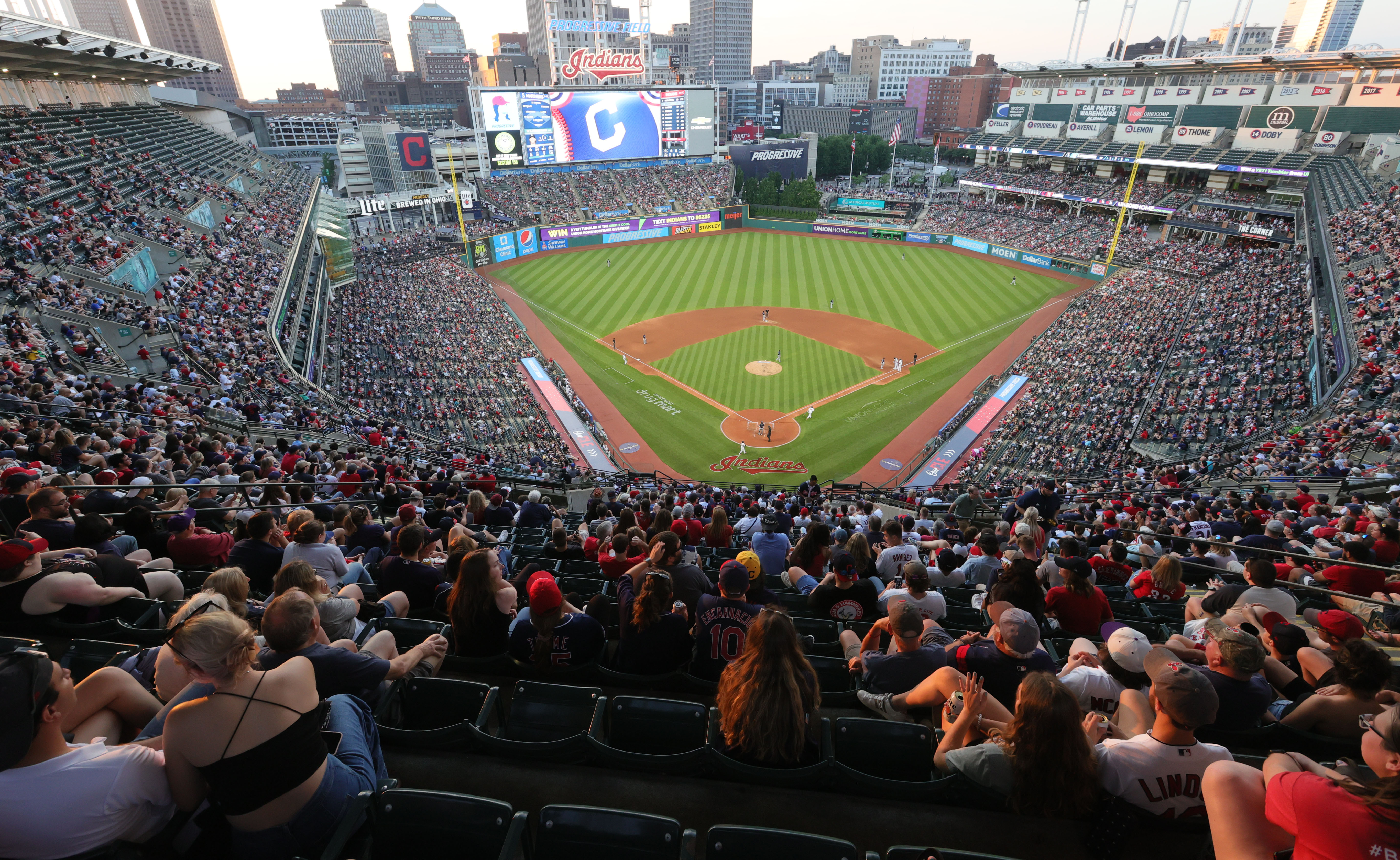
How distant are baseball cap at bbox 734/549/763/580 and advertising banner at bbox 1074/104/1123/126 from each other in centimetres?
7301

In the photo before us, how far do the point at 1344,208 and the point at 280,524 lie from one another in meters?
50.2

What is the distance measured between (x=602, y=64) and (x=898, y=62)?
309 ft

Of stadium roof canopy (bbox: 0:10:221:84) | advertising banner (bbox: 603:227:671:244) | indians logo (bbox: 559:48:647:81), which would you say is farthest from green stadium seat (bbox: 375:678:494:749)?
indians logo (bbox: 559:48:647:81)

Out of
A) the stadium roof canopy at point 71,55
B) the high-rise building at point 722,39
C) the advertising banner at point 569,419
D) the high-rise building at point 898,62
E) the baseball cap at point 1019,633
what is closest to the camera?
the baseball cap at point 1019,633

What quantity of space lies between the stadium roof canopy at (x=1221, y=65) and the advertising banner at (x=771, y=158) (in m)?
23.0

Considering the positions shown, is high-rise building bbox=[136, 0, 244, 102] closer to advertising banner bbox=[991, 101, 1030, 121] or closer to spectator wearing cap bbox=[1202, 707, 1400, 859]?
advertising banner bbox=[991, 101, 1030, 121]

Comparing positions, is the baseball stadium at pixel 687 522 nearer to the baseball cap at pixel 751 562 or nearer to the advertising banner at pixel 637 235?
the baseball cap at pixel 751 562

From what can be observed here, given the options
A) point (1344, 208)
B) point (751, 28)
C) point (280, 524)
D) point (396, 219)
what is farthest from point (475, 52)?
point (280, 524)

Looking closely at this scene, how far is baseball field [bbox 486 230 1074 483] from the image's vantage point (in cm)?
2814

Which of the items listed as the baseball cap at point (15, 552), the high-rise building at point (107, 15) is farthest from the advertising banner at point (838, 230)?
the high-rise building at point (107, 15)

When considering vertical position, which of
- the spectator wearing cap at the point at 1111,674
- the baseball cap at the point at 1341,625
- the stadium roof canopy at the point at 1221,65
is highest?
the stadium roof canopy at the point at 1221,65

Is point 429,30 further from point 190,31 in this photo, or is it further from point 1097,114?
point 1097,114

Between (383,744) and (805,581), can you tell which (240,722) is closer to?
(383,744)

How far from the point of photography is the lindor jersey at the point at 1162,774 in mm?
3404
